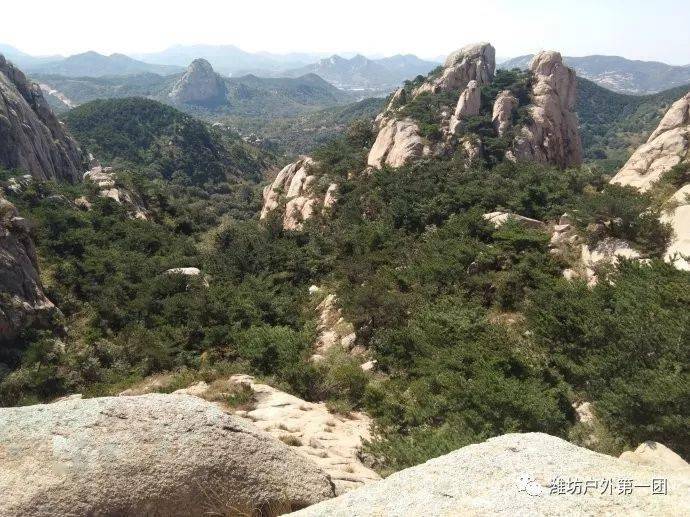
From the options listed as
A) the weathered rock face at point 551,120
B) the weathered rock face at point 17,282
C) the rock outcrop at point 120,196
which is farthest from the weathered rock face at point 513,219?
the rock outcrop at point 120,196

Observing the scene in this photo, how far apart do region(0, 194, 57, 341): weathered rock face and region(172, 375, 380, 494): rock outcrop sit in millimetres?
12355

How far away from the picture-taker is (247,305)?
22.6 m

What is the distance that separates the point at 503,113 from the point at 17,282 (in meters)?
47.1

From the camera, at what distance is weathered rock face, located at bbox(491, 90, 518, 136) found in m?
48.1

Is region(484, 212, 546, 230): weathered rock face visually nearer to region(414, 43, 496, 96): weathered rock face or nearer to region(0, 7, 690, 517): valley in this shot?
region(0, 7, 690, 517): valley

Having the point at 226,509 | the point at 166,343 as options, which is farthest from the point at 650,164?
the point at 226,509

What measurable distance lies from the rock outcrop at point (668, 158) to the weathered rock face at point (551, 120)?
12.2 m

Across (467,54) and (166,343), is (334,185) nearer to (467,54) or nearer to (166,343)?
(166,343)

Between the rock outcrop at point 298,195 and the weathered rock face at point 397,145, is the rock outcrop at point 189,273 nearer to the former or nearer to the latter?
the rock outcrop at point 298,195

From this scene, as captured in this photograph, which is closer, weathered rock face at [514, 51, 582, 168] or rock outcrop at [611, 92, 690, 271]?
rock outcrop at [611, 92, 690, 271]

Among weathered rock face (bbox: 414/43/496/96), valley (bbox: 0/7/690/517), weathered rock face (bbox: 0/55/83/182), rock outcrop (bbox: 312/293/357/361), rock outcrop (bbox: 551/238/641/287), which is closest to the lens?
valley (bbox: 0/7/690/517)

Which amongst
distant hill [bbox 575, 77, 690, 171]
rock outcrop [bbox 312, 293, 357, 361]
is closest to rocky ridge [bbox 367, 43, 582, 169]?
rock outcrop [bbox 312, 293, 357, 361]

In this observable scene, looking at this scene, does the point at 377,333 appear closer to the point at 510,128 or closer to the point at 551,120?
the point at 510,128

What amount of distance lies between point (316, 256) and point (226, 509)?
27046mm
